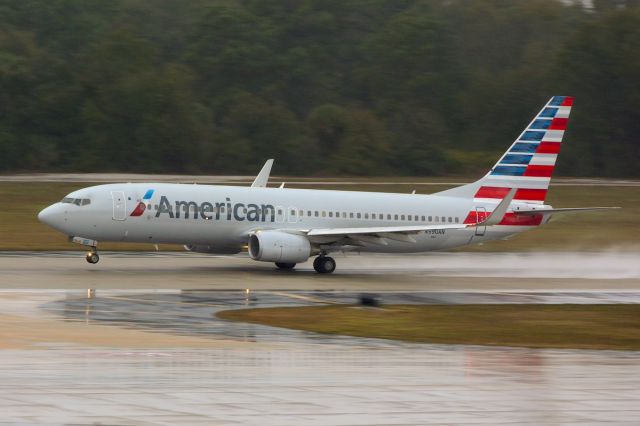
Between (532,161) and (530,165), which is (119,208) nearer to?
(530,165)

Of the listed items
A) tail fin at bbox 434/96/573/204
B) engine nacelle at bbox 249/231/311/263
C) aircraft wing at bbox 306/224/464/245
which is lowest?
engine nacelle at bbox 249/231/311/263

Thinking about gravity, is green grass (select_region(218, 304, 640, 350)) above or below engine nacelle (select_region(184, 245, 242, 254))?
below

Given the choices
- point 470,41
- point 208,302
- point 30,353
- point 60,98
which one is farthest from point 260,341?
point 470,41

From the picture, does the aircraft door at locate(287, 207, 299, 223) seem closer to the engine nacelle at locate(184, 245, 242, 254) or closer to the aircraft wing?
the aircraft wing

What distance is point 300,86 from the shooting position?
4825 inches

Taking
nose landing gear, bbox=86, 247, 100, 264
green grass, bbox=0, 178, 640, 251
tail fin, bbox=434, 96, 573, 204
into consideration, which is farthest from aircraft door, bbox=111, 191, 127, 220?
tail fin, bbox=434, 96, 573, 204

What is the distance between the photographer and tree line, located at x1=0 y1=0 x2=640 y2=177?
101625mm

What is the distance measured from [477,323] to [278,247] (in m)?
13.4

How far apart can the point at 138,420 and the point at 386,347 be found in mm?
9425

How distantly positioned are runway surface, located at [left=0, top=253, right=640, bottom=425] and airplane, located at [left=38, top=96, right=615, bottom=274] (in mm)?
3290

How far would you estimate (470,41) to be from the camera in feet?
465

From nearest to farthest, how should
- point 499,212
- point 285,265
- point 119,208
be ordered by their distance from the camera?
point 119,208 → point 499,212 → point 285,265

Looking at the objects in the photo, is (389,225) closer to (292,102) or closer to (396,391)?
(396,391)

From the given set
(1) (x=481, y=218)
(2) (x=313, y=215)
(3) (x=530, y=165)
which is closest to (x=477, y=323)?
(2) (x=313, y=215)
